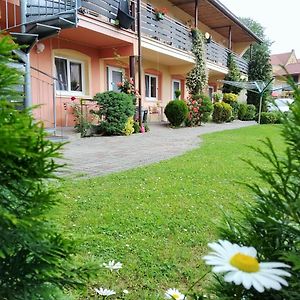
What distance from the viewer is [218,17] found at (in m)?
23.0

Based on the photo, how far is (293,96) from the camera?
0.80 m

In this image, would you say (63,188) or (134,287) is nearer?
(63,188)

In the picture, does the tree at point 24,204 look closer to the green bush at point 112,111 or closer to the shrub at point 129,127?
the green bush at point 112,111

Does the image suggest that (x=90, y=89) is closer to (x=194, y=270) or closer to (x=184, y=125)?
(x=184, y=125)

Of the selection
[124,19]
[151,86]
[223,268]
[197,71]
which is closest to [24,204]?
[223,268]

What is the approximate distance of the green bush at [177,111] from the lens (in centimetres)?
1511

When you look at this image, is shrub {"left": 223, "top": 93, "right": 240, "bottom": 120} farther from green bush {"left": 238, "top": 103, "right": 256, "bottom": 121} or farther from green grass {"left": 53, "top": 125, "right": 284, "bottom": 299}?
green grass {"left": 53, "top": 125, "right": 284, "bottom": 299}

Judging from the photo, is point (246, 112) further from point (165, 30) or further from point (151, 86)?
point (165, 30)

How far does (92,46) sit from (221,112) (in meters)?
9.28

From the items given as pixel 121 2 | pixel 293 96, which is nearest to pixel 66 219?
pixel 293 96

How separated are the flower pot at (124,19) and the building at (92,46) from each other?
0.03 metres

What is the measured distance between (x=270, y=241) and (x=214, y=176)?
14.4 ft

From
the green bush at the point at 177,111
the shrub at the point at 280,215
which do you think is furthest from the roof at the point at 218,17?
the shrub at the point at 280,215

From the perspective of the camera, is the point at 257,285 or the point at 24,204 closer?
the point at 257,285
